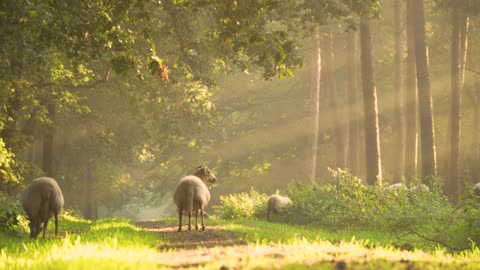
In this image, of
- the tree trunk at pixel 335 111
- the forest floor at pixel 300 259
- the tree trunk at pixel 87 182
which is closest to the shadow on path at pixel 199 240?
the forest floor at pixel 300 259

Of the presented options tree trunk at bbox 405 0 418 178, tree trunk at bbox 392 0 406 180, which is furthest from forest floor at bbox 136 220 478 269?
tree trunk at bbox 392 0 406 180

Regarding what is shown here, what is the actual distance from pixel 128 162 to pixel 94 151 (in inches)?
144

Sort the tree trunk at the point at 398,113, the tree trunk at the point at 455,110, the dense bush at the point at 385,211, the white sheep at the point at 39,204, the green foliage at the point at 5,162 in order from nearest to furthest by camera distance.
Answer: the dense bush at the point at 385,211 < the white sheep at the point at 39,204 < the green foliage at the point at 5,162 < the tree trunk at the point at 455,110 < the tree trunk at the point at 398,113

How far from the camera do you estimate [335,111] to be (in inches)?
1709

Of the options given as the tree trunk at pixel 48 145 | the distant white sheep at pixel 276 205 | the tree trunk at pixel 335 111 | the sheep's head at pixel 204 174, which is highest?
the tree trunk at pixel 335 111

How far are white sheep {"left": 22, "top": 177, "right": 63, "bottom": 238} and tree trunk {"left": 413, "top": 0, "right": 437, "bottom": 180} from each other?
17.3 m

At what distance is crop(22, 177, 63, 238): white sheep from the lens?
15523mm

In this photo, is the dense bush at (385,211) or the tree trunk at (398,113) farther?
the tree trunk at (398,113)

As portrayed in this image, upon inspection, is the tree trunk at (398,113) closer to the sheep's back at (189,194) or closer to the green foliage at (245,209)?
the green foliage at (245,209)

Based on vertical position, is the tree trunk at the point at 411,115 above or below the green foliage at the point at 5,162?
above

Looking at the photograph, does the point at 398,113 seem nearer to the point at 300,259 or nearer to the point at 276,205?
the point at 276,205

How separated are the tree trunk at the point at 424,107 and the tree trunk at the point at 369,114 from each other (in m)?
2.00

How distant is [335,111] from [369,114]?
14782 millimetres

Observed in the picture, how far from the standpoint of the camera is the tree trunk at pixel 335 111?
4000 cm
